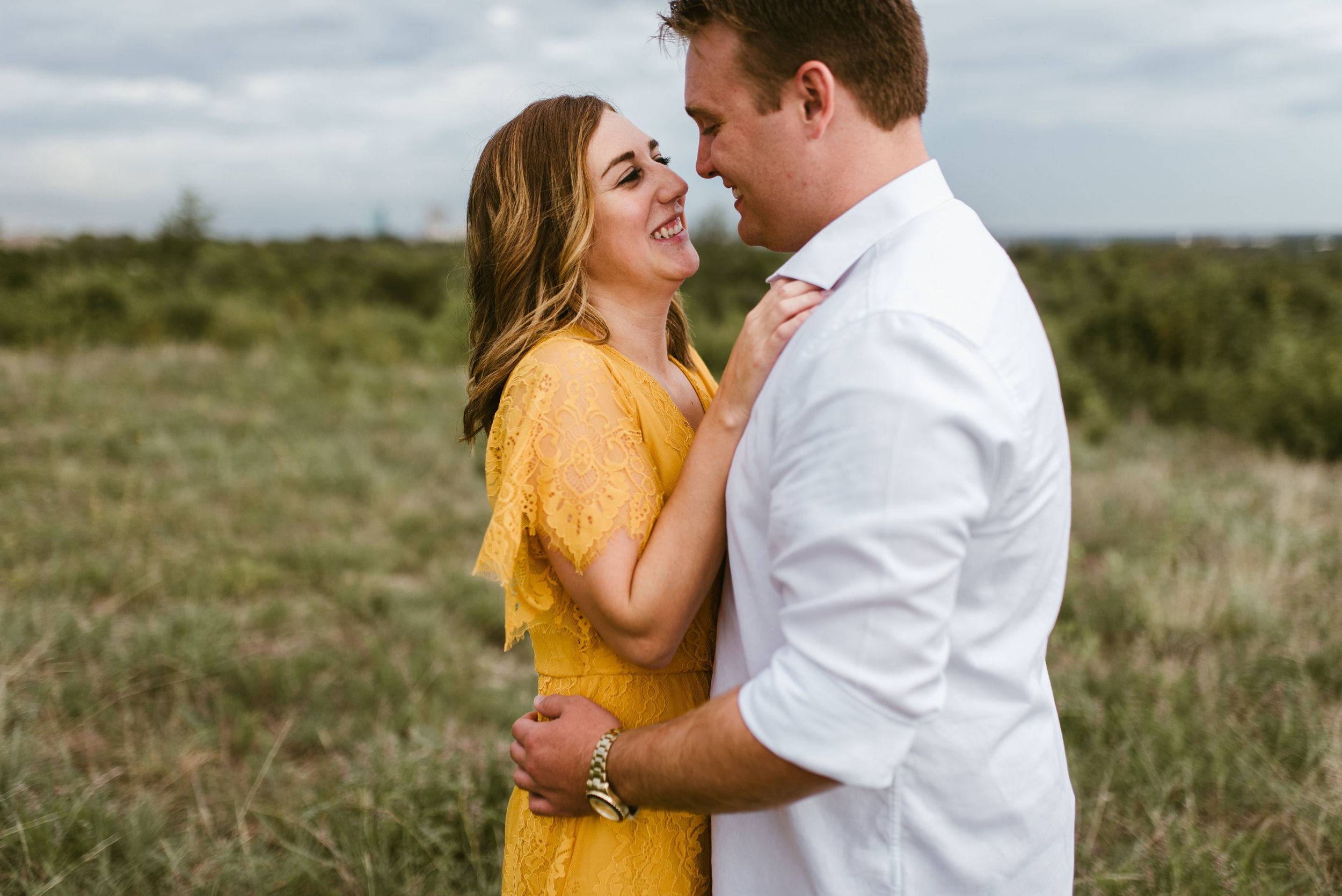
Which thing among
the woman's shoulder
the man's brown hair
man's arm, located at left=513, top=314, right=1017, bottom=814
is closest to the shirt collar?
the man's brown hair

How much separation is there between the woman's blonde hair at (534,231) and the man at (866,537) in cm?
39

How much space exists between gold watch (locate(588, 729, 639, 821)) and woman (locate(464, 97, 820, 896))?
154 millimetres

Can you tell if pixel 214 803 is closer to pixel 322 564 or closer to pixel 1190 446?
pixel 322 564

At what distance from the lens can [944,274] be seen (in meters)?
1.16

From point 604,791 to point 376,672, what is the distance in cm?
345

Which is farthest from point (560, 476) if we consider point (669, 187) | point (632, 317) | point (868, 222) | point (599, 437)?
point (669, 187)

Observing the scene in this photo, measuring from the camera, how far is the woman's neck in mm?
1907

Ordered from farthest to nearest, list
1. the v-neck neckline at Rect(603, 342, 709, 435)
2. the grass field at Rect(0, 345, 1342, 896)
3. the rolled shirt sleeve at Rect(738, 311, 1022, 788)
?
the grass field at Rect(0, 345, 1342, 896) → the v-neck neckline at Rect(603, 342, 709, 435) → the rolled shirt sleeve at Rect(738, 311, 1022, 788)

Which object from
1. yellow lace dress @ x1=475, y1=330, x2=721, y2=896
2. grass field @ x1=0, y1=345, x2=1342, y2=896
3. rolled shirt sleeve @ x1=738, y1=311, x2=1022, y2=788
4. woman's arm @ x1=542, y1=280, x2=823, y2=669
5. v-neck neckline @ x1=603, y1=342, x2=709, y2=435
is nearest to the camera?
rolled shirt sleeve @ x1=738, y1=311, x2=1022, y2=788

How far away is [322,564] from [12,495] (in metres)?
2.64

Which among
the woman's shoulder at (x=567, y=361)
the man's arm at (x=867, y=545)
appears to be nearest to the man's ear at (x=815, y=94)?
the man's arm at (x=867, y=545)

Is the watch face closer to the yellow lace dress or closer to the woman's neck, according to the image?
the yellow lace dress

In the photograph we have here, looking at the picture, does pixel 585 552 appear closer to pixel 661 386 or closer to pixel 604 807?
pixel 604 807

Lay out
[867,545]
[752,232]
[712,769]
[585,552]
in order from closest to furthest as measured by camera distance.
→ [867,545], [712,769], [585,552], [752,232]
